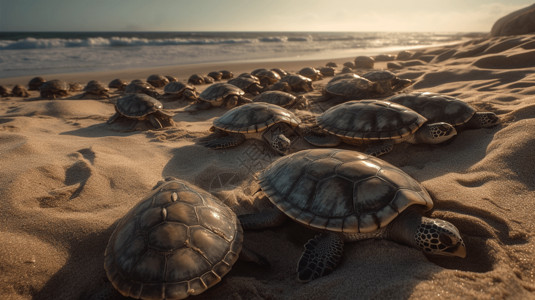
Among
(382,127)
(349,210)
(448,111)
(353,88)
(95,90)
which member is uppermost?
(448,111)

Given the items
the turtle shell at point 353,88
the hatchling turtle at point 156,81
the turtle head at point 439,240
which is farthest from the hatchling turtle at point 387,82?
the hatchling turtle at point 156,81

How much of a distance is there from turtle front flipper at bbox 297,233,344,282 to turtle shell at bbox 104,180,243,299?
615 mm

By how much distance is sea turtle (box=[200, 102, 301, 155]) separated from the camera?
206 inches

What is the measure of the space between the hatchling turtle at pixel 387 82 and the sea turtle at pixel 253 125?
4299 millimetres

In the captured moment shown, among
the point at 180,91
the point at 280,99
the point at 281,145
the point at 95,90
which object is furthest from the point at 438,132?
the point at 95,90

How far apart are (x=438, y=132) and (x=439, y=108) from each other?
36.3 inches

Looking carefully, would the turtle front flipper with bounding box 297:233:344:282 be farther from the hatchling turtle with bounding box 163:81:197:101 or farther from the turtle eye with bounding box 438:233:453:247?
the hatchling turtle with bounding box 163:81:197:101

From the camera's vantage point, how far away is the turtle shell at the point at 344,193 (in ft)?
8.15

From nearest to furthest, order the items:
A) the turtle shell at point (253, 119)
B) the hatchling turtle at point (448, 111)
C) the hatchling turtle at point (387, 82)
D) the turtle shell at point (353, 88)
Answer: the hatchling turtle at point (448, 111) < the turtle shell at point (253, 119) < the turtle shell at point (353, 88) < the hatchling turtle at point (387, 82)

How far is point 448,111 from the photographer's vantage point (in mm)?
4750

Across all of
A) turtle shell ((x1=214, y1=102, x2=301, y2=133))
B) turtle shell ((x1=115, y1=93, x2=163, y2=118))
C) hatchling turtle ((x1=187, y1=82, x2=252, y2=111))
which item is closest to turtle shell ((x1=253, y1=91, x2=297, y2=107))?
hatchling turtle ((x1=187, y1=82, x2=252, y2=111))

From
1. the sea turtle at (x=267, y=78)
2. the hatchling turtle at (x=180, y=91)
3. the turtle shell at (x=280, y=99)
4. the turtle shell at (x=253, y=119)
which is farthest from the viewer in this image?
the sea turtle at (x=267, y=78)

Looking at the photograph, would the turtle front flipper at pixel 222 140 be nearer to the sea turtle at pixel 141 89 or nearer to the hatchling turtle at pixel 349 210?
the hatchling turtle at pixel 349 210

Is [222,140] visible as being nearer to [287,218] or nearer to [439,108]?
[287,218]
